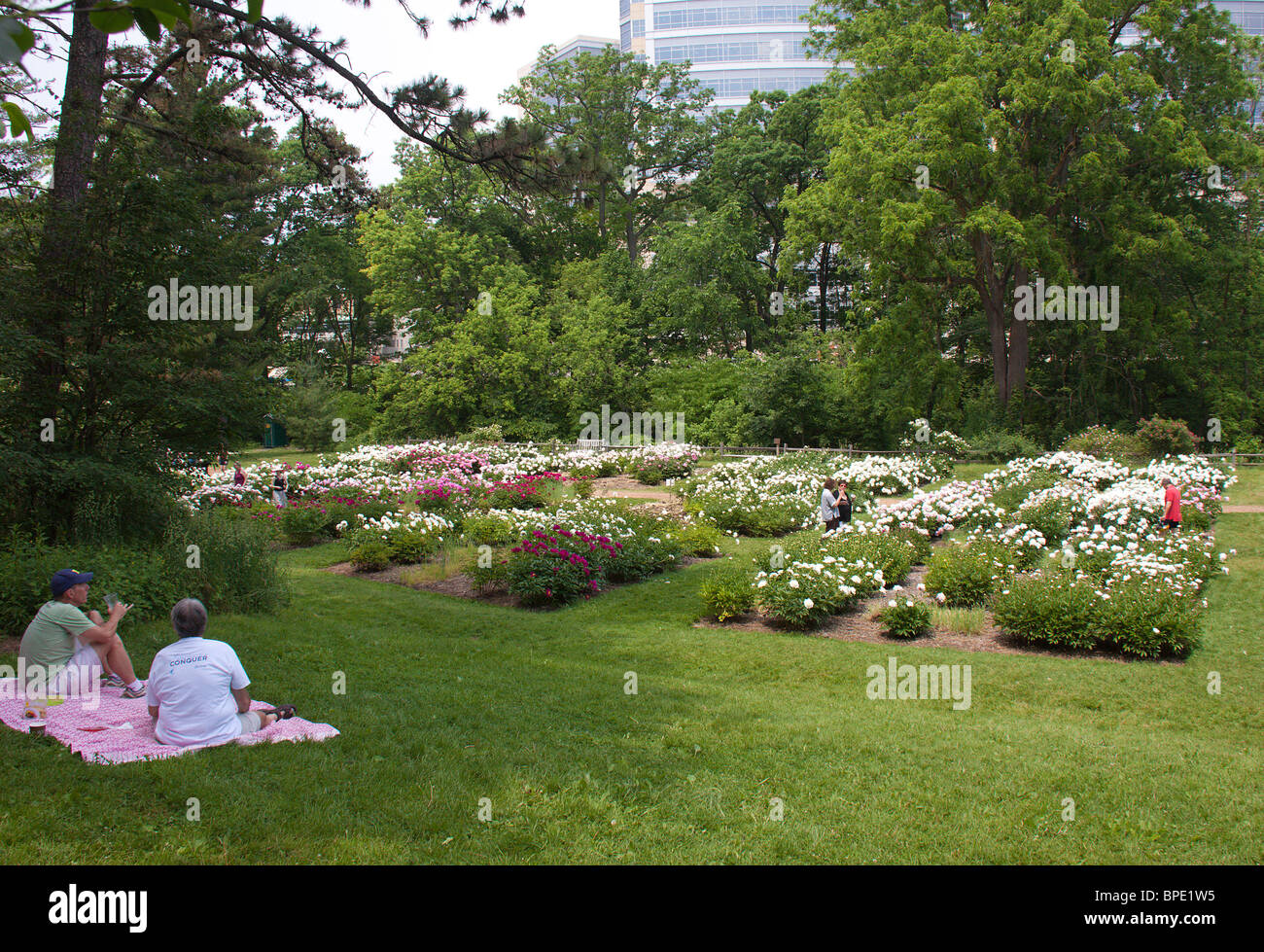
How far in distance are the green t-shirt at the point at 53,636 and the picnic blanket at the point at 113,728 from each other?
27 cm

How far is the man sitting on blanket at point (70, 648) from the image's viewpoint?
632cm

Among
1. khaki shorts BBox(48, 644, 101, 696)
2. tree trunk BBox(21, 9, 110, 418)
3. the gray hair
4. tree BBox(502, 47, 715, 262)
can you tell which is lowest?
khaki shorts BBox(48, 644, 101, 696)

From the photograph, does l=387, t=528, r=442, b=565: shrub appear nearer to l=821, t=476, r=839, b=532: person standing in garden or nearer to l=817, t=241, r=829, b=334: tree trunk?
l=821, t=476, r=839, b=532: person standing in garden

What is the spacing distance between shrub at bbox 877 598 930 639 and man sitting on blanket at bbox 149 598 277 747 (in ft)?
24.3

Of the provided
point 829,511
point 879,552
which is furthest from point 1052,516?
point 879,552

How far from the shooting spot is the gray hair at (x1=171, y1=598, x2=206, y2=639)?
18.0ft

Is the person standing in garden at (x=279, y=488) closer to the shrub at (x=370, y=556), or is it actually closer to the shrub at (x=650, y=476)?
the shrub at (x=370, y=556)

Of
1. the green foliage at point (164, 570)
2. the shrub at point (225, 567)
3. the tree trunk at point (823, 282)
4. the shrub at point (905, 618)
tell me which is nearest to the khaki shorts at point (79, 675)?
the green foliage at point (164, 570)

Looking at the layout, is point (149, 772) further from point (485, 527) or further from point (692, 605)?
point (485, 527)

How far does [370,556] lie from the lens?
46.5 ft

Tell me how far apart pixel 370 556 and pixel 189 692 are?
8.83 m

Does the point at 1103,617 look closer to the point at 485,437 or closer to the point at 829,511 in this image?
the point at 829,511

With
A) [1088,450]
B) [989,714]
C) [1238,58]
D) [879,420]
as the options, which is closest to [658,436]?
[879,420]

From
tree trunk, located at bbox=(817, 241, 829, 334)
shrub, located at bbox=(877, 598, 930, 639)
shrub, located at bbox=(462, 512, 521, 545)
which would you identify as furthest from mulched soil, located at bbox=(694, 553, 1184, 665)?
tree trunk, located at bbox=(817, 241, 829, 334)
